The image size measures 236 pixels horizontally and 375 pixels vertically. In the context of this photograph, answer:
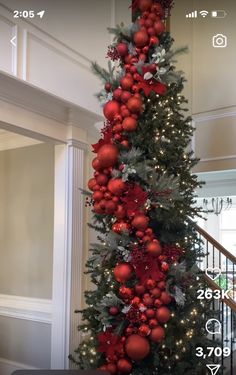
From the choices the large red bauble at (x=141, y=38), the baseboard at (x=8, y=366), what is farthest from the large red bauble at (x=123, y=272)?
the baseboard at (x=8, y=366)

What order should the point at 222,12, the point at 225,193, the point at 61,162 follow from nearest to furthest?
the point at 222,12 → the point at 61,162 → the point at 225,193

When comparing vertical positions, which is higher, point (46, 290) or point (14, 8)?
point (14, 8)

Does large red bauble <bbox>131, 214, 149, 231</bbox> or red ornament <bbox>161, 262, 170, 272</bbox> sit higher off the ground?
large red bauble <bbox>131, 214, 149, 231</bbox>

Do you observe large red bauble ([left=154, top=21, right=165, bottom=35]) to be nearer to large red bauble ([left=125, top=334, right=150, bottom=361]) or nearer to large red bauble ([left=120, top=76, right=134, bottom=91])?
large red bauble ([left=120, top=76, right=134, bottom=91])

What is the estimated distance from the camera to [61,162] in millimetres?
3025

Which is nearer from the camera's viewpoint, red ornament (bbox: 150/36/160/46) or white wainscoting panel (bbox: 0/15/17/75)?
red ornament (bbox: 150/36/160/46)

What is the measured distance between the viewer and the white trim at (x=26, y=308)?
3.13 m

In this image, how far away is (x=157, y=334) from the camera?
71.9 inches

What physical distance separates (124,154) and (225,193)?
9.91 feet

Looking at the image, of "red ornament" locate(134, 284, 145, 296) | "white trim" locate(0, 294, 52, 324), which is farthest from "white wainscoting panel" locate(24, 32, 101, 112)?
"white trim" locate(0, 294, 52, 324)

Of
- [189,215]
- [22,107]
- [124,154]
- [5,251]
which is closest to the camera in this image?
[124,154]

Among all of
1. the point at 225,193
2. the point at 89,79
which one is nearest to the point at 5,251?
the point at 89,79

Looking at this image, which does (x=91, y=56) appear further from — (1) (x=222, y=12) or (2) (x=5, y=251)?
(2) (x=5, y=251)

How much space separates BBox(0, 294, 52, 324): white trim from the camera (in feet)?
10.3
